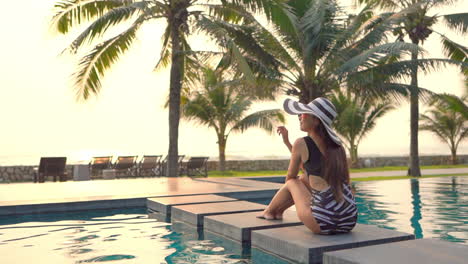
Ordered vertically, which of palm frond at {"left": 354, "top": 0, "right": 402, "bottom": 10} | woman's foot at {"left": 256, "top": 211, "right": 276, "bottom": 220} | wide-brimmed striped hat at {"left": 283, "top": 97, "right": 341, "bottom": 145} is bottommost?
woman's foot at {"left": 256, "top": 211, "right": 276, "bottom": 220}

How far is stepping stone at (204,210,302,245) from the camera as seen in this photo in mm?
4703

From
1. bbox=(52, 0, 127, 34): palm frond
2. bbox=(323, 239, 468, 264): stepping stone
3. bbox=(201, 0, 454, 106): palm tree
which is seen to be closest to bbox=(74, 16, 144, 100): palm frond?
bbox=(52, 0, 127, 34): palm frond

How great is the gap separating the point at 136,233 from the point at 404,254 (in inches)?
139

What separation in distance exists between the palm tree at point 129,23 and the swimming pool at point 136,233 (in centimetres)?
636

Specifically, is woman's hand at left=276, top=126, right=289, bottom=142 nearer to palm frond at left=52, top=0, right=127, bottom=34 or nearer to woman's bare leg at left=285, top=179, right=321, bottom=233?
woman's bare leg at left=285, top=179, right=321, bottom=233

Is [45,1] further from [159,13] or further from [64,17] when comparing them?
[159,13]

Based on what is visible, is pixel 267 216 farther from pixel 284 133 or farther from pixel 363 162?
pixel 363 162

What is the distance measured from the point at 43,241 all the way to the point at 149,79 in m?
13.6

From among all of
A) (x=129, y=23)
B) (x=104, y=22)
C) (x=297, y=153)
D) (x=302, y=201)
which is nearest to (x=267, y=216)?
(x=302, y=201)

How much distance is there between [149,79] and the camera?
61.1ft

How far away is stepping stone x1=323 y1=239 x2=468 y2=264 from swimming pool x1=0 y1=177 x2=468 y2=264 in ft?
3.75

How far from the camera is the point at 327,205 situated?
157 inches

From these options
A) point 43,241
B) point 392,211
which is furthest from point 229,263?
point 392,211

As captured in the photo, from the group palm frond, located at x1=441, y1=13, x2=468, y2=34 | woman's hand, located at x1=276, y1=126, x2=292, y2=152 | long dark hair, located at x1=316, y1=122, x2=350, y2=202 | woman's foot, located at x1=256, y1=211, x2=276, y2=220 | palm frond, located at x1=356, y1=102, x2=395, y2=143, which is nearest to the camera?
long dark hair, located at x1=316, y1=122, x2=350, y2=202
